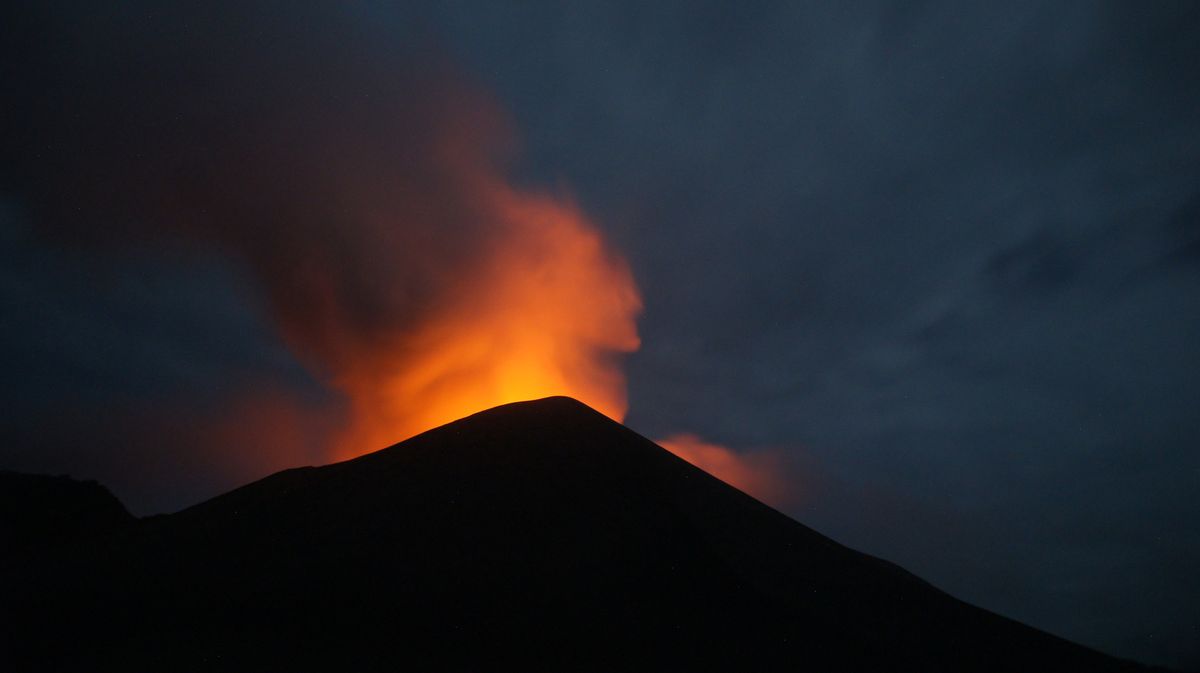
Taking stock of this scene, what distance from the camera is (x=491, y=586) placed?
15.5m

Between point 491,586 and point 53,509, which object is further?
point 53,509

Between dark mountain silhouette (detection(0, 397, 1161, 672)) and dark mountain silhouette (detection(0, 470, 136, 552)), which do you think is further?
dark mountain silhouette (detection(0, 470, 136, 552))

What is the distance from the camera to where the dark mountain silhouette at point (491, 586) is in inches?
525

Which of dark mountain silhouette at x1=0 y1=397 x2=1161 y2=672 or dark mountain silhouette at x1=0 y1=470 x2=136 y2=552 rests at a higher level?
dark mountain silhouette at x1=0 y1=470 x2=136 y2=552

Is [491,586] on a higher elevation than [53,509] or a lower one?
lower

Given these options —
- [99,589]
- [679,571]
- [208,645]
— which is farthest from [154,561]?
[679,571]

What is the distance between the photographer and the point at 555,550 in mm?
17156

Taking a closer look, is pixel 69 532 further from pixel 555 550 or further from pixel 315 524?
pixel 555 550

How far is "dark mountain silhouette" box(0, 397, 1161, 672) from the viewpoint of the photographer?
43.8ft

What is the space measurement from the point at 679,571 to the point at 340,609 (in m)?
8.74

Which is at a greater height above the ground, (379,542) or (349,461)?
(349,461)

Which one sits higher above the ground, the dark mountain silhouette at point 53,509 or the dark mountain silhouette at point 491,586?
the dark mountain silhouette at point 53,509

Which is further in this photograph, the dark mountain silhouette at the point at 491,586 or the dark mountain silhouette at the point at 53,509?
the dark mountain silhouette at the point at 53,509

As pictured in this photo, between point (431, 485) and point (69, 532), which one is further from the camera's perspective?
point (69, 532)
